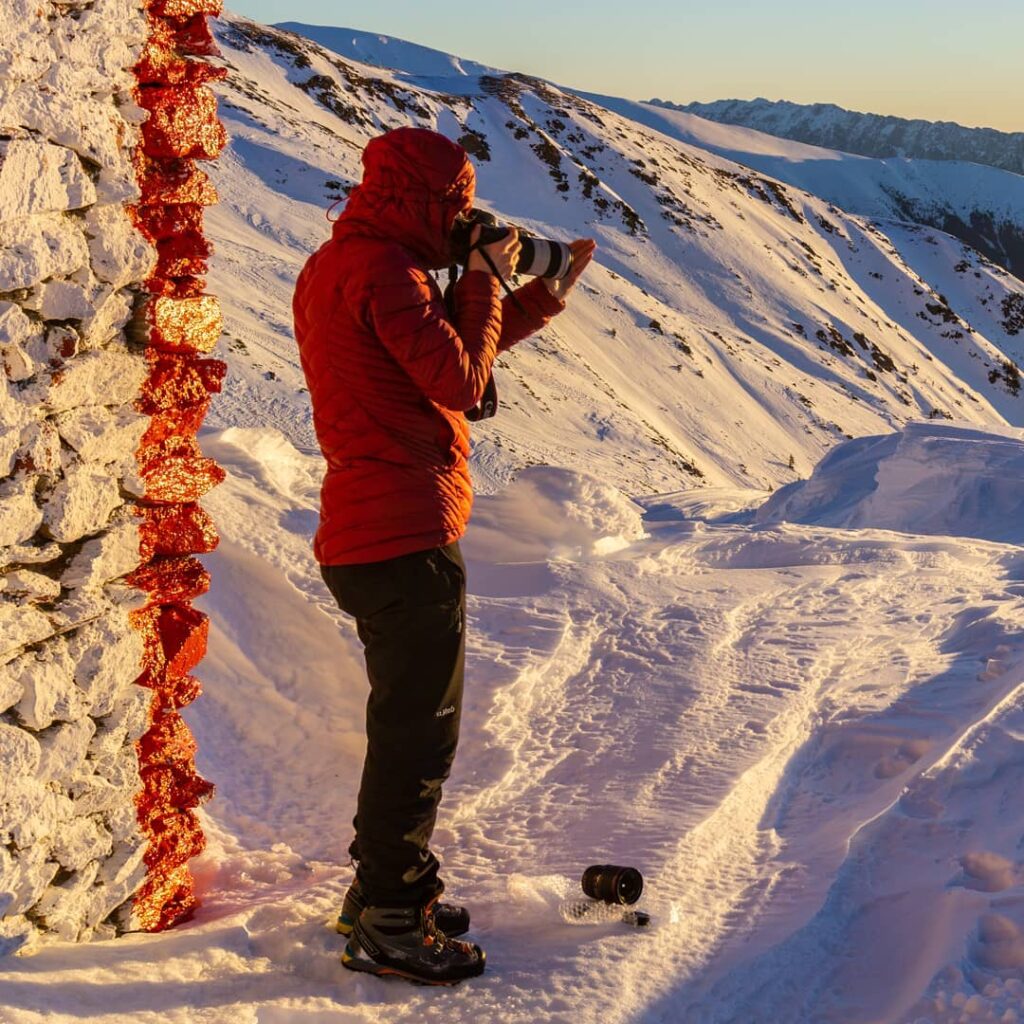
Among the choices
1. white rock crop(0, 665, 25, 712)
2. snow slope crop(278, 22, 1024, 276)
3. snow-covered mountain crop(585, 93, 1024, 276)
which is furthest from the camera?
snow-covered mountain crop(585, 93, 1024, 276)

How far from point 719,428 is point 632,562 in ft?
76.9

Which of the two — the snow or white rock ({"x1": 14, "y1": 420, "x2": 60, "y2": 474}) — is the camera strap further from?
white rock ({"x1": 14, "y1": 420, "x2": 60, "y2": 474})

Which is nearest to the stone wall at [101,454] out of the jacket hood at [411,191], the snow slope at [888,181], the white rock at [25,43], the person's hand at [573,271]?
the white rock at [25,43]

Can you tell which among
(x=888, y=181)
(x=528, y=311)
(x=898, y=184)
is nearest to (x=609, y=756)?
(x=528, y=311)

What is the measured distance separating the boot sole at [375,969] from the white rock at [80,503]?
1.15m

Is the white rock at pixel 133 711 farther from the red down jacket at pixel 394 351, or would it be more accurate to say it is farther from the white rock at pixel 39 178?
the white rock at pixel 39 178

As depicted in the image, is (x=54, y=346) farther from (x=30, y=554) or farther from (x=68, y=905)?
(x=68, y=905)

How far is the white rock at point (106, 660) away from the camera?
2.76 m

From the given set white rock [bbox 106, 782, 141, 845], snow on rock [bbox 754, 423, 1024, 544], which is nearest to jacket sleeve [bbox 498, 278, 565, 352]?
white rock [bbox 106, 782, 141, 845]

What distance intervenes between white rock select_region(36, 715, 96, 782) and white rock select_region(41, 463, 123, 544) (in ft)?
1.38

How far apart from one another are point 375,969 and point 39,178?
1893 mm

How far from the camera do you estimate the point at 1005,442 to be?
1040 cm

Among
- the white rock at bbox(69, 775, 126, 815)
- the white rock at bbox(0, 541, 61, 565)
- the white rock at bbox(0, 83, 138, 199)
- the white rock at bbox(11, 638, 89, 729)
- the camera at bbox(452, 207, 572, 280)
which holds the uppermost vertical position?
the camera at bbox(452, 207, 572, 280)

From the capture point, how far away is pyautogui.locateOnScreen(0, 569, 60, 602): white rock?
2.56 m
